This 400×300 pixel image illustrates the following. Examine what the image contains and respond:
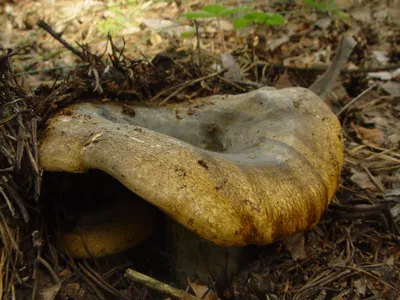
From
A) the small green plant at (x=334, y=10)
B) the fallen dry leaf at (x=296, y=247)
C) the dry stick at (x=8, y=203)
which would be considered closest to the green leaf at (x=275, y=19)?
the small green plant at (x=334, y=10)

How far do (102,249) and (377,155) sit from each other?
1823mm

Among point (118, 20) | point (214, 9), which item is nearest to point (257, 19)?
point (214, 9)

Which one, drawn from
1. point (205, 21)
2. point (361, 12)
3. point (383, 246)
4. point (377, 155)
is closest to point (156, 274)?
point (383, 246)

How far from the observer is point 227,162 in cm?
158

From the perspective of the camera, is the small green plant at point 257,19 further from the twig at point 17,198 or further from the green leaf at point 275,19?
the twig at point 17,198

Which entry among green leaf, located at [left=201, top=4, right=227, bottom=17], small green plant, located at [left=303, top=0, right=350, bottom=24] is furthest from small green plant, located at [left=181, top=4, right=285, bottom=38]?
small green plant, located at [left=303, top=0, right=350, bottom=24]

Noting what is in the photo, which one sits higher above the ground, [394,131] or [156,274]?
[394,131]

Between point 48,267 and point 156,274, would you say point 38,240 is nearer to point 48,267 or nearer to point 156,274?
point 48,267

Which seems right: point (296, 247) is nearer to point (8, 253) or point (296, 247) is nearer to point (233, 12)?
point (8, 253)

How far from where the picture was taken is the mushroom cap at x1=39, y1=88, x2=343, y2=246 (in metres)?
1.44

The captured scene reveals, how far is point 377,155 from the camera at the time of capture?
8.99 feet

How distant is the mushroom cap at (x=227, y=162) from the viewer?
1.44m

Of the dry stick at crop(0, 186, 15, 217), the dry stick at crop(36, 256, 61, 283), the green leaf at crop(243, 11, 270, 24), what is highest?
the green leaf at crop(243, 11, 270, 24)

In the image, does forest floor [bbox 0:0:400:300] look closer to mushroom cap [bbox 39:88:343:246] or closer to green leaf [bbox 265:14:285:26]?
green leaf [bbox 265:14:285:26]
